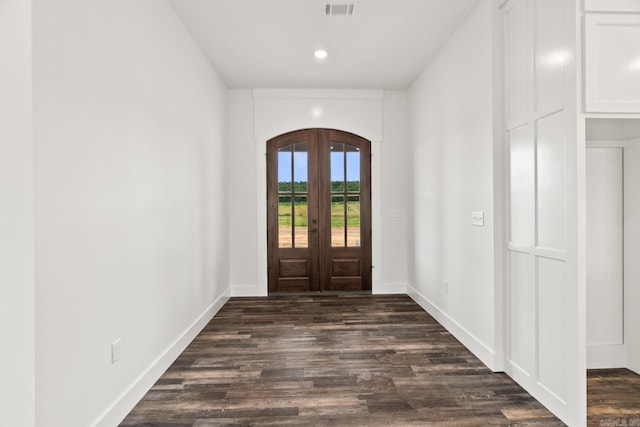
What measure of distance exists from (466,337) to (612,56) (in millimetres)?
2316

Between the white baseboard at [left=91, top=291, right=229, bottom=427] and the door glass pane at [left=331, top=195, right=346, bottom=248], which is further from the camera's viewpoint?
the door glass pane at [left=331, top=195, right=346, bottom=248]

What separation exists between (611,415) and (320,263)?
3664 mm

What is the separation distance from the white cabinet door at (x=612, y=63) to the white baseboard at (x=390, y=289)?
3.72 metres

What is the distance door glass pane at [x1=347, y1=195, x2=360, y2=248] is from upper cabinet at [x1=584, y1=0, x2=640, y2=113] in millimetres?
3558

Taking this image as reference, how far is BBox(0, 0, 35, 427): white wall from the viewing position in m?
1.34

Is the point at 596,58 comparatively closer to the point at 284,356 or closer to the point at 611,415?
the point at 611,415

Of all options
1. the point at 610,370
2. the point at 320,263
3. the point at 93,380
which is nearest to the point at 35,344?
the point at 93,380

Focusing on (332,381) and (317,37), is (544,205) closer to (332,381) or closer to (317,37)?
(332,381)

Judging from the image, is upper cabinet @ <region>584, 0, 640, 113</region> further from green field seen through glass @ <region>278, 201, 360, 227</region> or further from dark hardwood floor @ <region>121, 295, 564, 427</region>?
green field seen through glass @ <region>278, 201, 360, 227</region>

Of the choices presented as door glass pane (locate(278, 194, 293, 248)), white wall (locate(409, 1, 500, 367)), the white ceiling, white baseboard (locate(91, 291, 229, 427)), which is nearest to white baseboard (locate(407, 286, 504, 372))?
white wall (locate(409, 1, 500, 367))

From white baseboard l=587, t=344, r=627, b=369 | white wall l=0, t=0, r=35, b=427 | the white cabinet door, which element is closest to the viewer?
white wall l=0, t=0, r=35, b=427

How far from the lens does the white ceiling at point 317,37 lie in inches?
121

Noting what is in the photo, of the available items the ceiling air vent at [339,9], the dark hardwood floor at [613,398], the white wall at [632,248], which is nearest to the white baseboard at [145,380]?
the dark hardwood floor at [613,398]

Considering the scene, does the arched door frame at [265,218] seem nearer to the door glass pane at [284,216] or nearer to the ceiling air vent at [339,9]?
the door glass pane at [284,216]
